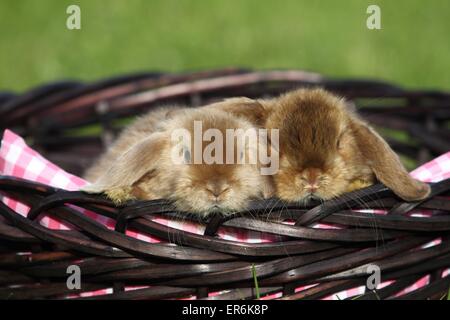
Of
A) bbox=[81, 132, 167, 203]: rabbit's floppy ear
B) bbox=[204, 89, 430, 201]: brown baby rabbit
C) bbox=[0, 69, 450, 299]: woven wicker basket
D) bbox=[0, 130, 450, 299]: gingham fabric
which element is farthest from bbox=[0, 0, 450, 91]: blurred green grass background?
bbox=[81, 132, 167, 203]: rabbit's floppy ear

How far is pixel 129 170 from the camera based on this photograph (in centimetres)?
284

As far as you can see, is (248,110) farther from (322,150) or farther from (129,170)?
(129,170)

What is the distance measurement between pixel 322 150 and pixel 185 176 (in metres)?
0.55

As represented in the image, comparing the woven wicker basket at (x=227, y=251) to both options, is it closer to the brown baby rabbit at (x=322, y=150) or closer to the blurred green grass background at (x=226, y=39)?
the brown baby rabbit at (x=322, y=150)

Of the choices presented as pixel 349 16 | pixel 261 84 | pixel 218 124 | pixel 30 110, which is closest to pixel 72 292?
pixel 218 124

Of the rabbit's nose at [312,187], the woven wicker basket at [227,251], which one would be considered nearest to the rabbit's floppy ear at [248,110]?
the rabbit's nose at [312,187]

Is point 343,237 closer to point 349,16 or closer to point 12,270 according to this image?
point 12,270

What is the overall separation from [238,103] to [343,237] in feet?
2.72

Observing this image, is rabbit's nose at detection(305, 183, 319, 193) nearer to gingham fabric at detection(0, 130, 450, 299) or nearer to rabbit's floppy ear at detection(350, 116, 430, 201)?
rabbit's floppy ear at detection(350, 116, 430, 201)

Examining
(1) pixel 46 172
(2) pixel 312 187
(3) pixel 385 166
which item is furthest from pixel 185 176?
(3) pixel 385 166

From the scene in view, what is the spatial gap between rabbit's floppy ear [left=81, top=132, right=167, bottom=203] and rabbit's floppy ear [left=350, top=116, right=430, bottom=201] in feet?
2.68

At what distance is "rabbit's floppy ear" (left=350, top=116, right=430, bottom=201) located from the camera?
2.72 meters

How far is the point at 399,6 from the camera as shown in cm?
716

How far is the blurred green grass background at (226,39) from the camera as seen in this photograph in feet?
21.1
